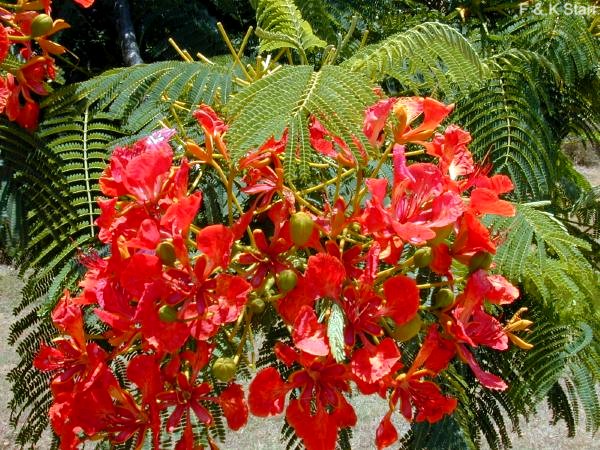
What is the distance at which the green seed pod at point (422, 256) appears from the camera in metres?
0.85

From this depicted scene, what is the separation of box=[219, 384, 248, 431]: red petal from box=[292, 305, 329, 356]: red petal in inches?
5.1

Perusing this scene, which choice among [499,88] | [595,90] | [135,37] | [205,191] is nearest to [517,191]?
[499,88]

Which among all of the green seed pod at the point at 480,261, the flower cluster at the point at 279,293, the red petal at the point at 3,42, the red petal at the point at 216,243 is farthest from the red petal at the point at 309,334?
the red petal at the point at 3,42

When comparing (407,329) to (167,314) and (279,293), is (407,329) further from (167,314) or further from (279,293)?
(167,314)

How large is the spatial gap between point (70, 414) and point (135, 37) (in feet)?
3.66

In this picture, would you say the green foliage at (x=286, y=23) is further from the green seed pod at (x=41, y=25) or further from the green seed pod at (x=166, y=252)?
the green seed pod at (x=166, y=252)

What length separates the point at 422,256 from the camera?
0.85 m

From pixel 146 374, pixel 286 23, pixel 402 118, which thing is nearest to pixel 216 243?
pixel 146 374

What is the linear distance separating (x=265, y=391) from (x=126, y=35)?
44.3 inches

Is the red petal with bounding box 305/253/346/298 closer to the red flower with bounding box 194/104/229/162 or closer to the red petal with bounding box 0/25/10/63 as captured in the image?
the red flower with bounding box 194/104/229/162

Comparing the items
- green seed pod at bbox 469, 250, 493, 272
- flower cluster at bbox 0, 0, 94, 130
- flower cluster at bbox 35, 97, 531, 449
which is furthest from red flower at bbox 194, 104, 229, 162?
flower cluster at bbox 0, 0, 94, 130

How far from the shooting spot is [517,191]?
166cm

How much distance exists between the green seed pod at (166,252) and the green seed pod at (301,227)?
0.13 meters

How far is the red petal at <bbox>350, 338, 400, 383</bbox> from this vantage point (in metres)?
0.80
